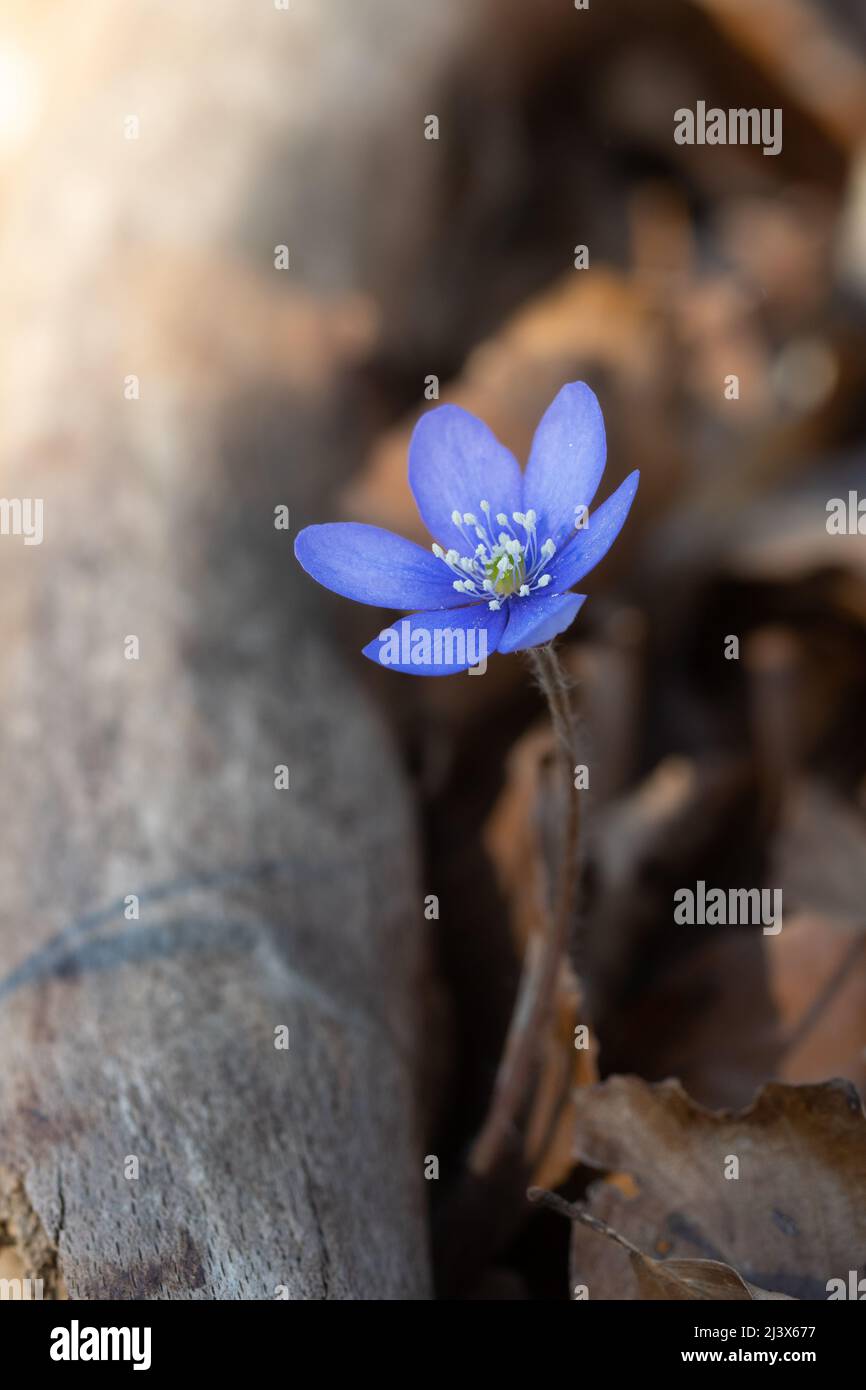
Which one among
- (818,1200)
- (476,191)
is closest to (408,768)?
(818,1200)

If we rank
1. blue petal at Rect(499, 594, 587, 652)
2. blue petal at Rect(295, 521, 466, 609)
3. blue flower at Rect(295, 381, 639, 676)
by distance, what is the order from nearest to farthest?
blue petal at Rect(499, 594, 587, 652), blue flower at Rect(295, 381, 639, 676), blue petal at Rect(295, 521, 466, 609)

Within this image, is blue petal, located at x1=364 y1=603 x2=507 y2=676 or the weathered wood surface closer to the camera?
blue petal, located at x1=364 y1=603 x2=507 y2=676

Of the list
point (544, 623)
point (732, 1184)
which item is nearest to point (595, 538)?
point (544, 623)

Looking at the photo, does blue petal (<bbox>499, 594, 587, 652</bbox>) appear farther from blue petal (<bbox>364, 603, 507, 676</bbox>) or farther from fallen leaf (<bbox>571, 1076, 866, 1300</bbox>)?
fallen leaf (<bbox>571, 1076, 866, 1300</bbox>)

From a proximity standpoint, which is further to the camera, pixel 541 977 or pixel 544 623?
pixel 541 977

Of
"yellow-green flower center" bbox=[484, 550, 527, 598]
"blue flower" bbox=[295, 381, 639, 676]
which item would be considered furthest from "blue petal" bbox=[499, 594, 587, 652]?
"yellow-green flower center" bbox=[484, 550, 527, 598]

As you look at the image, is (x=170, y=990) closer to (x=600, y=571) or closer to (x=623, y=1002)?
(x=623, y=1002)

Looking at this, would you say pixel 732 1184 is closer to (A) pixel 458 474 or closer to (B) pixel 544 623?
(B) pixel 544 623

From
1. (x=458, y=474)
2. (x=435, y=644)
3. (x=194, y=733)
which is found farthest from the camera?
(x=194, y=733)
